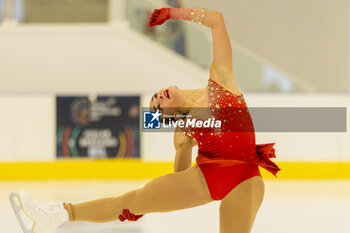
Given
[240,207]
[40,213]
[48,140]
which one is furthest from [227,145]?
[48,140]

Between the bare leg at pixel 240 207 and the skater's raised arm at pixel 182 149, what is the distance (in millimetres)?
336

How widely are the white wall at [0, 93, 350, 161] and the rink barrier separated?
0.08 metres

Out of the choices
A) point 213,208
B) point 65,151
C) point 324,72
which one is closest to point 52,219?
point 213,208

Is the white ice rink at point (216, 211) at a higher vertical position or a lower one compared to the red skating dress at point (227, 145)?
lower

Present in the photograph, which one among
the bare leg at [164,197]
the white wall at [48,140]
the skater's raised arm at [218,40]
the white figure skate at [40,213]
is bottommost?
the white wall at [48,140]

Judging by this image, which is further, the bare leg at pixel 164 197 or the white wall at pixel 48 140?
the white wall at pixel 48 140

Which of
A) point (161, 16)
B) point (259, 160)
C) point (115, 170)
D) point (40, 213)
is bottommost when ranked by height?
point (115, 170)

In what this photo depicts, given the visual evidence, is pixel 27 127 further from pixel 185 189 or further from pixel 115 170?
pixel 185 189

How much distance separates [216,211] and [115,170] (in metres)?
2.12

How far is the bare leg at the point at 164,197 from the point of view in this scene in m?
2.36

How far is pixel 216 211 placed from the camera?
4211 millimetres

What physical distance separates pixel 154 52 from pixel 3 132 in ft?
9.25

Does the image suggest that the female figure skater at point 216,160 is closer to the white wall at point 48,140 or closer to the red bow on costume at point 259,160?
the red bow on costume at point 259,160

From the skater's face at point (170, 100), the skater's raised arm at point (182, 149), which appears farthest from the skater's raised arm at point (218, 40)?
A: the skater's raised arm at point (182, 149)
